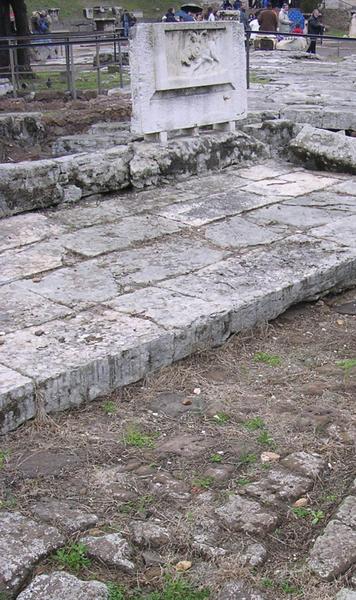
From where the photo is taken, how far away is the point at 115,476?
3127mm

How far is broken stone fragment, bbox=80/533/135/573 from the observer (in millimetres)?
2604

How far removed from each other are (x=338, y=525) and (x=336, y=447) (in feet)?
1.98

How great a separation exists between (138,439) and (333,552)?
1.08 metres

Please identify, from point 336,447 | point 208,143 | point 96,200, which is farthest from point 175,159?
point 336,447

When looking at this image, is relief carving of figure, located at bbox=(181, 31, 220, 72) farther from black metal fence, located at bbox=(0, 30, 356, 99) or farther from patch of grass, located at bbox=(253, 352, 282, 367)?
black metal fence, located at bbox=(0, 30, 356, 99)

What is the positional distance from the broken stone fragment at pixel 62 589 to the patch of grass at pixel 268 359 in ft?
6.42

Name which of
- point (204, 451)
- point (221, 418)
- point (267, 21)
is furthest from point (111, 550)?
point (267, 21)

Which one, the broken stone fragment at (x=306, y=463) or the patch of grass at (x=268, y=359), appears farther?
the patch of grass at (x=268, y=359)

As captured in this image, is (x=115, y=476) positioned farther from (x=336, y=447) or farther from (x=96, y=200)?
(x=96, y=200)

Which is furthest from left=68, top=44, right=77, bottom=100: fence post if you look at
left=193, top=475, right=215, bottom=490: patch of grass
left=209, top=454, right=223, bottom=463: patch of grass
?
left=193, top=475, right=215, bottom=490: patch of grass

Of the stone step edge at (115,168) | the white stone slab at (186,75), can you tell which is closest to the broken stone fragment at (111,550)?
the stone step edge at (115,168)

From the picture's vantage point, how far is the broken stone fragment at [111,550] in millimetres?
2604

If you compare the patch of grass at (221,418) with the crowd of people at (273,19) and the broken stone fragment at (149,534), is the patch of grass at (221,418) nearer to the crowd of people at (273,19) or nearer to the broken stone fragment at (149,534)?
the broken stone fragment at (149,534)

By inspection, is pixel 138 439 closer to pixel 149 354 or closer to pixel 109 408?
pixel 109 408
